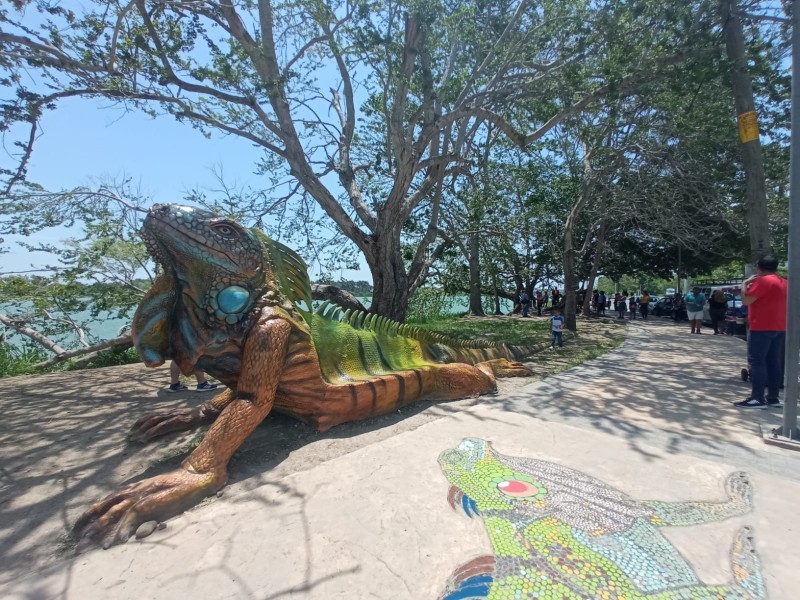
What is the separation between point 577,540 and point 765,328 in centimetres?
407

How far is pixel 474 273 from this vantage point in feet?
62.2

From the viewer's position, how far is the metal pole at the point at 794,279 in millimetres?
3627

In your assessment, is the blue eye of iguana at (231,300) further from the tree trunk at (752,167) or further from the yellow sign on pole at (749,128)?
the tree trunk at (752,167)

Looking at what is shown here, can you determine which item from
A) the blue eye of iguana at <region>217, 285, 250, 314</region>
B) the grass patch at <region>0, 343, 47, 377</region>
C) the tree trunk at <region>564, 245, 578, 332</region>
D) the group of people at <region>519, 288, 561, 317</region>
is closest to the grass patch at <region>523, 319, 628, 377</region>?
the tree trunk at <region>564, 245, 578, 332</region>

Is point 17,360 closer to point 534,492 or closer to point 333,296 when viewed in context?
point 333,296

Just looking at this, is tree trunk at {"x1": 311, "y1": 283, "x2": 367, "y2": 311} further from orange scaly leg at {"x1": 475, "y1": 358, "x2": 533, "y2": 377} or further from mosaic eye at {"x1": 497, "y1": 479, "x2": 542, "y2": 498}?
mosaic eye at {"x1": 497, "y1": 479, "x2": 542, "y2": 498}

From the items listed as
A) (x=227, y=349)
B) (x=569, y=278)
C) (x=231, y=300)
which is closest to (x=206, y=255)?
(x=231, y=300)

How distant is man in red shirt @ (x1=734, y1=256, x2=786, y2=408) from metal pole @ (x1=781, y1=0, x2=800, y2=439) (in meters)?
1.03

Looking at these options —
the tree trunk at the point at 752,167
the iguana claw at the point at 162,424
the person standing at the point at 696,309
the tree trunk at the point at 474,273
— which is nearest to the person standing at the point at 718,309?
the person standing at the point at 696,309

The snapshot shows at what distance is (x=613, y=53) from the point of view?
285 inches

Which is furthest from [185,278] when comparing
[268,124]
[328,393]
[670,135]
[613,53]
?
[670,135]

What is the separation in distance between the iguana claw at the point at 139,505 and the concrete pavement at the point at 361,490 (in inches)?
3.9

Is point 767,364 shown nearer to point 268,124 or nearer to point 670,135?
point 670,135

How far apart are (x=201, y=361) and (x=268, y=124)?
6531 millimetres
